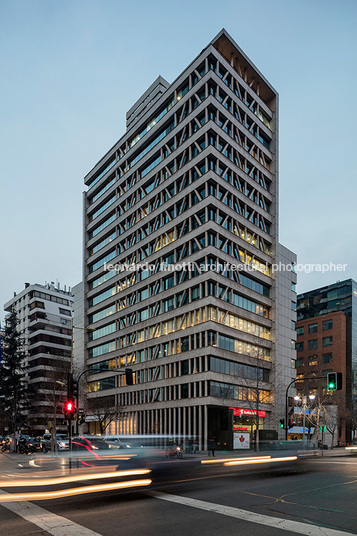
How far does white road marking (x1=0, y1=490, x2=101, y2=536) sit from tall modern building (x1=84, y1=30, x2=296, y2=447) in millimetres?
43119

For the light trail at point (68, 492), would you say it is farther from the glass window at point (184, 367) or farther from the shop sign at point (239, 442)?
the glass window at point (184, 367)

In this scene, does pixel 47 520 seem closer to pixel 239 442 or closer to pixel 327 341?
pixel 239 442

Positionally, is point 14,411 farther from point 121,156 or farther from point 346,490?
point 346,490

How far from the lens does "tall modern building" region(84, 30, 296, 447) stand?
58500mm

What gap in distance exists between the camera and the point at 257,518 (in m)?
10.7

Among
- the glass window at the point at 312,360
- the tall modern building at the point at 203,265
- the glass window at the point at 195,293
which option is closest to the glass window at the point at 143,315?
the tall modern building at the point at 203,265

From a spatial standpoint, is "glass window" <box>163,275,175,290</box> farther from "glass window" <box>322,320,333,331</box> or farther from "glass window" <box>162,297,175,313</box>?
"glass window" <box>322,320,333,331</box>

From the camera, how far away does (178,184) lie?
220 ft

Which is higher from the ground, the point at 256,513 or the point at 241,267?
the point at 241,267

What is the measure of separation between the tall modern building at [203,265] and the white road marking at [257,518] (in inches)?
1648

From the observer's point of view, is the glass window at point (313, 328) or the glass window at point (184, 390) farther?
the glass window at point (313, 328)

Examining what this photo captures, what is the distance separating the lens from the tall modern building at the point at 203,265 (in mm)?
58500

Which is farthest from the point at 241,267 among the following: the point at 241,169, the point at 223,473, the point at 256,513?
the point at 256,513

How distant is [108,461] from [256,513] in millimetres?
5881
